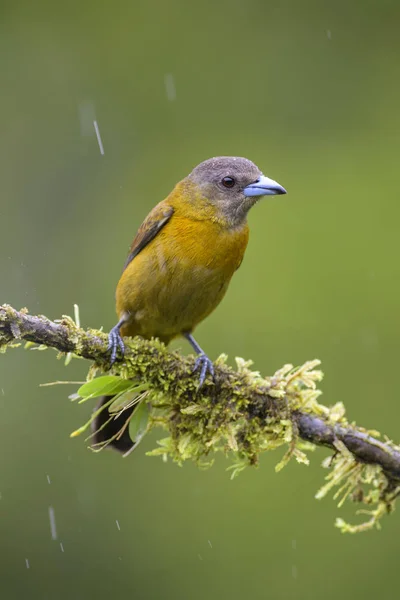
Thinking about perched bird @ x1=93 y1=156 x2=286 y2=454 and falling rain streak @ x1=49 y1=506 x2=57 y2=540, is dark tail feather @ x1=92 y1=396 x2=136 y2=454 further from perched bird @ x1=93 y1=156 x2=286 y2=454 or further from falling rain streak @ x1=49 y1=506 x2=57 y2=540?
falling rain streak @ x1=49 y1=506 x2=57 y2=540

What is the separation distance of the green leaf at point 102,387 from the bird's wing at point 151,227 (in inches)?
47.7

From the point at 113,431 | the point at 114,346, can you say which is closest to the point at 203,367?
the point at 114,346

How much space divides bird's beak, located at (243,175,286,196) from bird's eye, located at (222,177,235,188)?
0.08 m

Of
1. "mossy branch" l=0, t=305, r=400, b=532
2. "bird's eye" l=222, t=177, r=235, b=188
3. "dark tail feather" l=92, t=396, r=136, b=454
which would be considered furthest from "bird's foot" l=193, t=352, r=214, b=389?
"bird's eye" l=222, t=177, r=235, b=188

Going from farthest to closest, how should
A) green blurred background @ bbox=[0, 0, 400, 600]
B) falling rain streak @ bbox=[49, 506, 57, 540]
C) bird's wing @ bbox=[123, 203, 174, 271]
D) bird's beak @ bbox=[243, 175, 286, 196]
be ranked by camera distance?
1. falling rain streak @ bbox=[49, 506, 57, 540]
2. green blurred background @ bbox=[0, 0, 400, 600]
3. bird's wing @ bbox=[123, 203, 174, 271]
4. bird's beak @ bbox=[243, 175, 286, 196]

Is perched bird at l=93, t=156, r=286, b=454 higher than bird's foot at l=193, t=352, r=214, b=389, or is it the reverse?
perched bird at l=93, t=156, r=286, b=454

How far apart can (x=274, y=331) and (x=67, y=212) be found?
2.34 metres

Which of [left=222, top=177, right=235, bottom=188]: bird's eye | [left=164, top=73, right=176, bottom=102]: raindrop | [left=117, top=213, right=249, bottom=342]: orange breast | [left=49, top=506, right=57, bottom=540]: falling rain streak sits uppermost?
[left=164, top=73, right=176, bottom=102]: raindrop

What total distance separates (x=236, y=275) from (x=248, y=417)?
128 inches

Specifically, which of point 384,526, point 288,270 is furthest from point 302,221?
point 384,526

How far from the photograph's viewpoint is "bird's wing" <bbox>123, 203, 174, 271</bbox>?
166 inches

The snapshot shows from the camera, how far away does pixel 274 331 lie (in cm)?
614

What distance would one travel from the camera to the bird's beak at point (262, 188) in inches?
161

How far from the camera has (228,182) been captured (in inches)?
168
